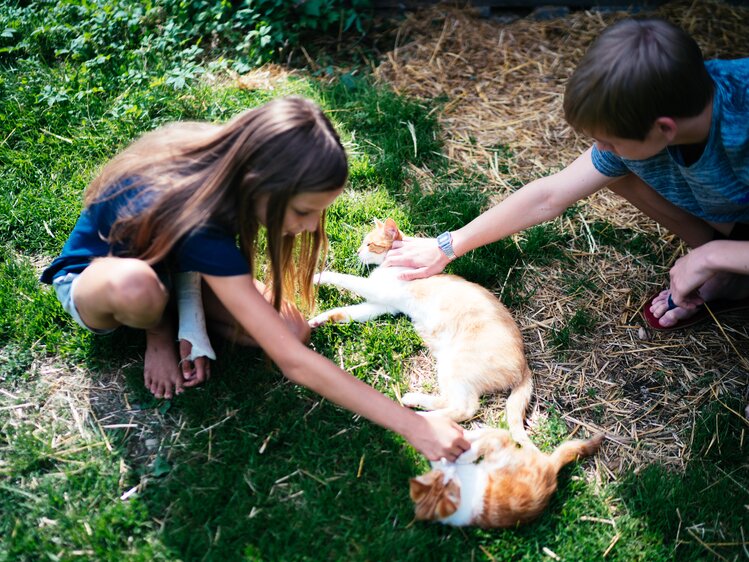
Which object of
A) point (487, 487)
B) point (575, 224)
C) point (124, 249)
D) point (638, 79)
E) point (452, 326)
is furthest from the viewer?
point (575, 224)

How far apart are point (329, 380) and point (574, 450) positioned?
3.44 ft

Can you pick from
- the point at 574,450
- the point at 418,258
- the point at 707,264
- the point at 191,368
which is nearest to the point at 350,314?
A: the point at 418,258

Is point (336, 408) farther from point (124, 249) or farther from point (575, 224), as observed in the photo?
point (575, 224)

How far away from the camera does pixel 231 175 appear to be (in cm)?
212

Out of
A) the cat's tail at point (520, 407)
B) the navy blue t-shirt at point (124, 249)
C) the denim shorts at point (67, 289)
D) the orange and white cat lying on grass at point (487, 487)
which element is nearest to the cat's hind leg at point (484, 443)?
the orange and white cat lying on grass at point (487, 487)

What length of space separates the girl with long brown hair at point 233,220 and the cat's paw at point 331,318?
0.51 m

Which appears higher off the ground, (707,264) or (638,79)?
(638,79)

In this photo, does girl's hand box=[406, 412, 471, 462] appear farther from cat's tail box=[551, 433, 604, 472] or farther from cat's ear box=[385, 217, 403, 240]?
cat's ear box=[385, 217, 403, 240]

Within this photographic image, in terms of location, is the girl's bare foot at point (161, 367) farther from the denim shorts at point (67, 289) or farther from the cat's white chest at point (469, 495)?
the cat's white chest at point (469, 495)

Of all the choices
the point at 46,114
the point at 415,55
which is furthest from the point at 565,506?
the point at 46,114

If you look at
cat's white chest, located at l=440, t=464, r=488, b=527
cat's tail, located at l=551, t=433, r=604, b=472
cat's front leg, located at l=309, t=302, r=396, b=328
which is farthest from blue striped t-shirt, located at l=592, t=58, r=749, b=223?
cat's white chest, located at l=440, t=464, r=488, b=527

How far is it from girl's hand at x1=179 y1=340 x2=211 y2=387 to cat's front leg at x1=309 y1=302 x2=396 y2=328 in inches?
21.1

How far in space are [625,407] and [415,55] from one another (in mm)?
2953

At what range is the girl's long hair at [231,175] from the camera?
2.07m
